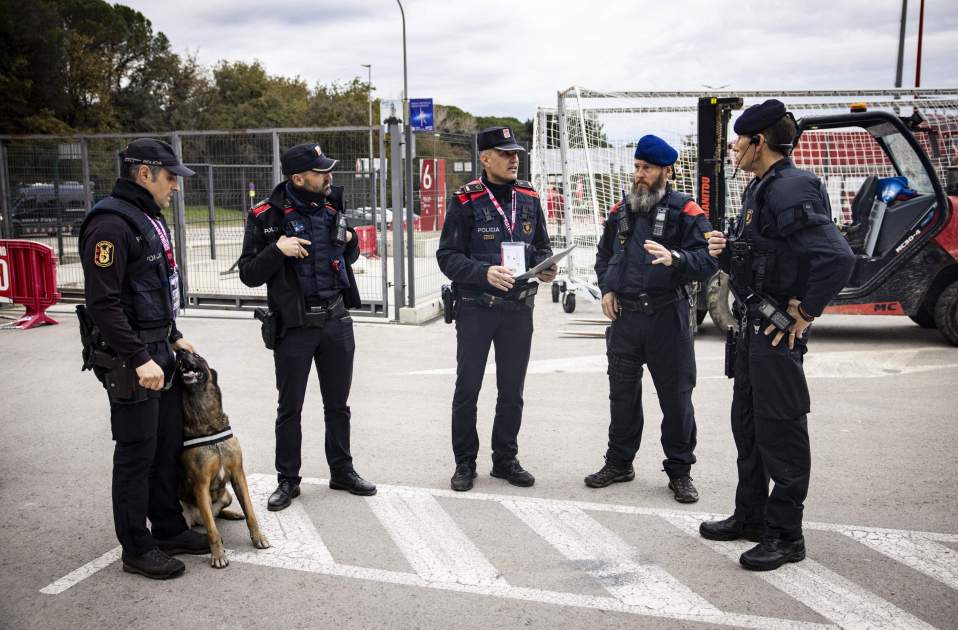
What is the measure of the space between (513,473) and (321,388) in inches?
49.4

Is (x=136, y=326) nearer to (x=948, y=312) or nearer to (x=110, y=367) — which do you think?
(x=110, y=367)

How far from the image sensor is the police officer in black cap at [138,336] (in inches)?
137

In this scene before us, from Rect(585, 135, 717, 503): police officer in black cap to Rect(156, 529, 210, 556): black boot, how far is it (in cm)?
218

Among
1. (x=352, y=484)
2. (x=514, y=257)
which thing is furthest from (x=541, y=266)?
(x=352, y=484)

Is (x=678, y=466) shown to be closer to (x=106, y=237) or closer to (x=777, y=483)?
(x=777, y=483)

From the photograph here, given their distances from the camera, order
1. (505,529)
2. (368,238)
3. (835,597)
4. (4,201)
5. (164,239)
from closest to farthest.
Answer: (835,597) → (164,239) → (505,529) → (368,238) → (4,201)

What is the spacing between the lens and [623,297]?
4.65 metres

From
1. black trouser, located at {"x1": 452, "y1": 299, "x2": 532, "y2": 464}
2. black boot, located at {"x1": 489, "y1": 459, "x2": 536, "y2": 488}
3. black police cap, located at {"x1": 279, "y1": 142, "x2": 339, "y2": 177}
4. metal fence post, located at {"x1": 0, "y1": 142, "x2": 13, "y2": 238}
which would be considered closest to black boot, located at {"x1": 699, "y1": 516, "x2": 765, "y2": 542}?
black boot, located at {"x1": 489, "y1": 459, "x2": 536, "y2": 488}

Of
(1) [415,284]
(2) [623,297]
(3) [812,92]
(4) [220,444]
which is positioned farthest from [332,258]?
(3) [812,92]

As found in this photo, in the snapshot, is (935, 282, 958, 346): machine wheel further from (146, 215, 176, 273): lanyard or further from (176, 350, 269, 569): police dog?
(146, 215, 176, 273): lanyard

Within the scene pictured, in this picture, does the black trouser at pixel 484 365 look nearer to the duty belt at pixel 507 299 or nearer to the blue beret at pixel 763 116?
the duty belt at pixel 507 299

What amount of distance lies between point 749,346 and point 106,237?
2.97m

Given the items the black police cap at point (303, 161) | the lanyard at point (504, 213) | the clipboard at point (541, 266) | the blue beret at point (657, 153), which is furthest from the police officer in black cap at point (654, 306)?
the black police cap at point (303, 161)

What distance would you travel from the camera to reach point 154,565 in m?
3.64
